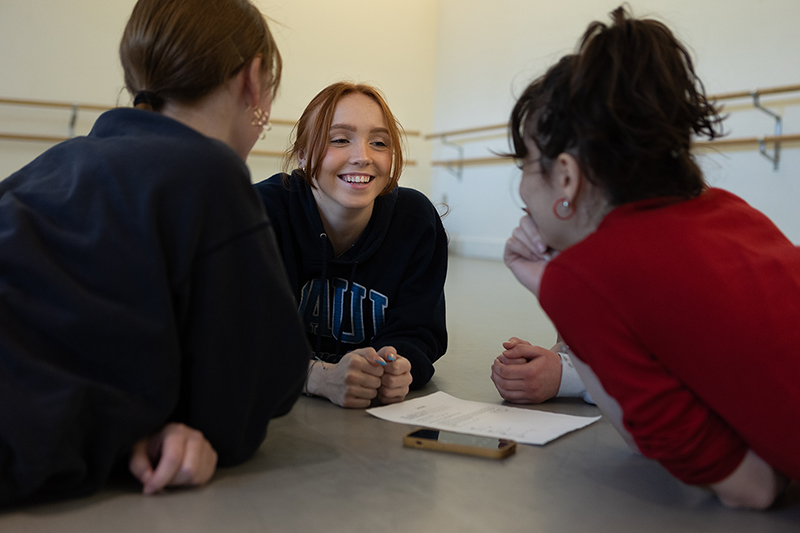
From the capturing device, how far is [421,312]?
4.72 feet

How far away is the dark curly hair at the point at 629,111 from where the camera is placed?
79 cm

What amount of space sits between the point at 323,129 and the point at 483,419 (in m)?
0.70

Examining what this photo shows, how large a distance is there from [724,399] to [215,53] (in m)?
0.76

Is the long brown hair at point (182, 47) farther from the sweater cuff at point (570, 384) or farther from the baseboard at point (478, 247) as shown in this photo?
the baseboard at point (478, 247)

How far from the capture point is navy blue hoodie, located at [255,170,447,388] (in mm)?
1420

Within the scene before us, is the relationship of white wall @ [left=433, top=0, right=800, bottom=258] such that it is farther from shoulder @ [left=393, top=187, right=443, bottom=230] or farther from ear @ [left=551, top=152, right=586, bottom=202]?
ear @ [left=551, top=152, right=586, bottom=202]

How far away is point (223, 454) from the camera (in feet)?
2.96

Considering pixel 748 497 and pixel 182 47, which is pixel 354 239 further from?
pixel 748 497

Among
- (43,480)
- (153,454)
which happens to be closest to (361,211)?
(153,454)

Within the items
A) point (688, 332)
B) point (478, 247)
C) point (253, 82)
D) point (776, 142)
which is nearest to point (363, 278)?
point (253, 82)

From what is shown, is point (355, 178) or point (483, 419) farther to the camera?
point (355, 178)

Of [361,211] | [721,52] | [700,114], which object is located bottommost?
[361,211]

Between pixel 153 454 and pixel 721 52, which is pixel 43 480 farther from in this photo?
pixel 721 52

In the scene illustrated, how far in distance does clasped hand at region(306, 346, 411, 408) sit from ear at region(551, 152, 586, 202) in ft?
1.65
